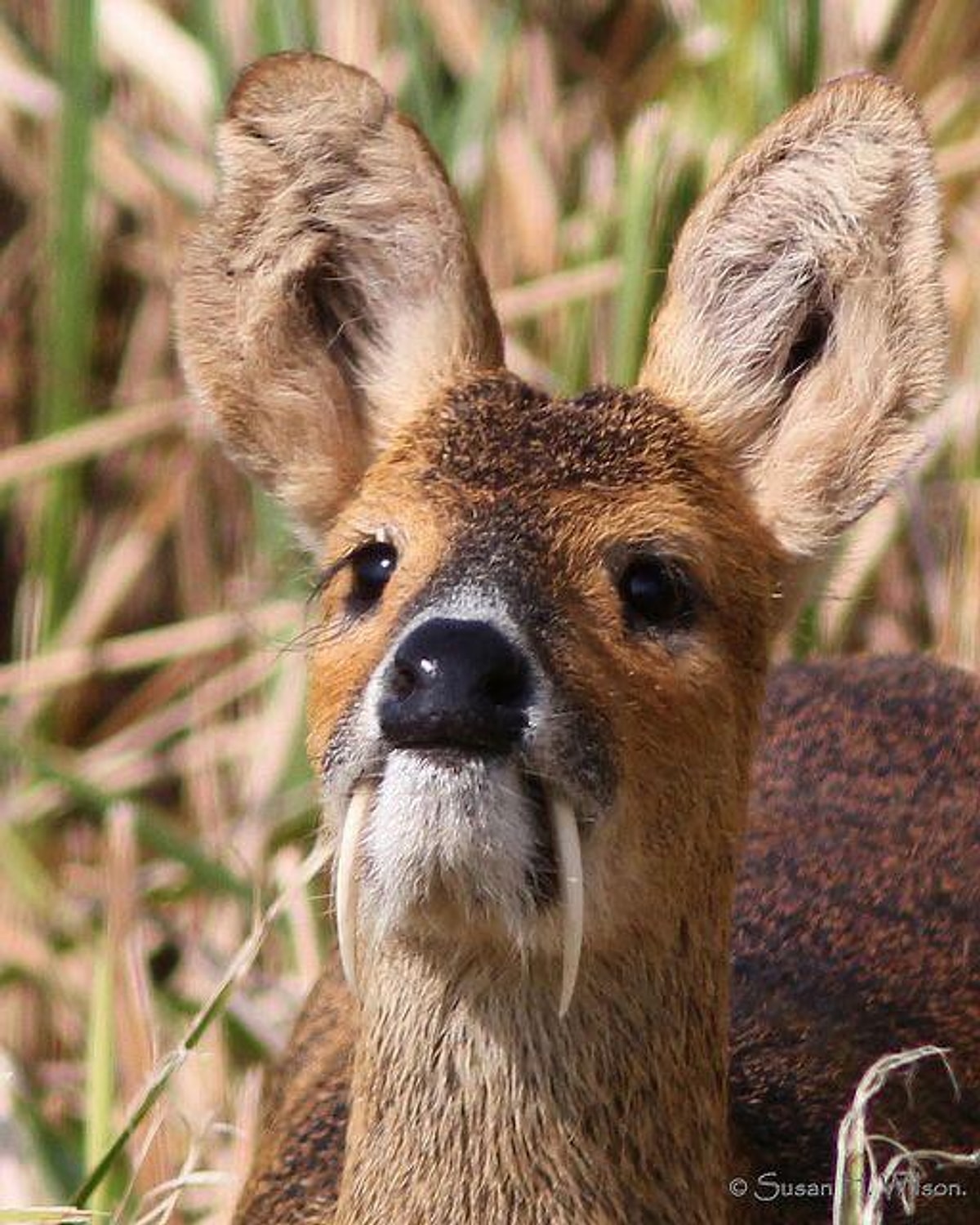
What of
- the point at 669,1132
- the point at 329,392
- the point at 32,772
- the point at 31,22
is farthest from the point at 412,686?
the point at 31,22

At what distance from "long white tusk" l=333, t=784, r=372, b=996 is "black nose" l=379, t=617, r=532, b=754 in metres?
0.15

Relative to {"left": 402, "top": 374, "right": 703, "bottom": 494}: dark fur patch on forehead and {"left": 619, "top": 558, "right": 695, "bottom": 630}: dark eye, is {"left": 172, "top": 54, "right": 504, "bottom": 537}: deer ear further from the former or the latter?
{"left": 619, "top": 558, "right": 695, "bottom": 630}: dark eye

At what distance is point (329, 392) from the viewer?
14.6 feet

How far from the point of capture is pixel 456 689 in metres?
3.37

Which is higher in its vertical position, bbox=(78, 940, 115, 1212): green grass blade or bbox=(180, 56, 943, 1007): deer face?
bbox=(180, 56, 943, 1007): deer face

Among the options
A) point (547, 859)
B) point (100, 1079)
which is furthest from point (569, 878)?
point (100, 1079)

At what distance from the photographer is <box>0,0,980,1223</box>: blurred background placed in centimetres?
616

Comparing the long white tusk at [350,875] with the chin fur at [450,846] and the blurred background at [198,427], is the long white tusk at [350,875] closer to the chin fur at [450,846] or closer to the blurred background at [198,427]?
the chin fur at [450,846]

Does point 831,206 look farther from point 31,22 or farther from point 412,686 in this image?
point 31,22

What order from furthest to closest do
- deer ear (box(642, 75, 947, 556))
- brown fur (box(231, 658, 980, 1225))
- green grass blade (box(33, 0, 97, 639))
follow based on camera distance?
green grass blade (box(33, 0, 97, 639)) < brown fur (box(231, 658, 980, 1225)) < deer ear (box(642, 75, 947, 556))

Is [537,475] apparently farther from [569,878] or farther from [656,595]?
[569,878]

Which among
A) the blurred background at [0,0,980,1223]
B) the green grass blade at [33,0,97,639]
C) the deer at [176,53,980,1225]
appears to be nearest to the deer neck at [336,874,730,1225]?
the deer at [176,53,980,1225]

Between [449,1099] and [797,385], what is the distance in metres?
1.32

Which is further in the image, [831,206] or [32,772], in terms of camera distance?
[32,772]
